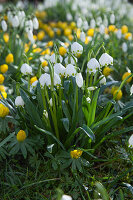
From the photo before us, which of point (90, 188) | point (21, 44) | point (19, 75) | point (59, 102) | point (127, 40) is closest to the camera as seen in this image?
point (90, 188)

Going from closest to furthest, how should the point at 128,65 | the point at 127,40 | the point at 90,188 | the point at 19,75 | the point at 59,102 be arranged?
the point at 90,188 → the point at 59,102 → the point at 19,75 → the point at 128,65 → the point at 127,40

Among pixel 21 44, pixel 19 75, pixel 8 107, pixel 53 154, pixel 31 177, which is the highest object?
pixel 21 44

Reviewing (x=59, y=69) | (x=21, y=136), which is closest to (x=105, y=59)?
(x=59, y=69)

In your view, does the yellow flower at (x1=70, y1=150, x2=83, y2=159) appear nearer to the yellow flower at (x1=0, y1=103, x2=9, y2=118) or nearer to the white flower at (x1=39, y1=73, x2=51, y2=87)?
the white flower at (x1=39, y1=73, x2=51, y2=87)

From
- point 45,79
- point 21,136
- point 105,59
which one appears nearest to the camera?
point 45,79

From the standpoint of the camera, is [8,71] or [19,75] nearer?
[19,75]

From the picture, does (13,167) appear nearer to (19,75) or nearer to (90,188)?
(90,188)

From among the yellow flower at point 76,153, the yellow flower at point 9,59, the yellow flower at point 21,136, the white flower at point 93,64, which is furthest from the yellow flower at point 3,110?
the yellow flower at point 9,59

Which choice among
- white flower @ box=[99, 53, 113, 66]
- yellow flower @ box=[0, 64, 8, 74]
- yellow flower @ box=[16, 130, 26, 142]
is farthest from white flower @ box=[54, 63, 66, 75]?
yellow flower @ box=[0, 64, 8, 74]

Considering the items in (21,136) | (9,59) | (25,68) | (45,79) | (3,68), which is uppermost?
(9,59)

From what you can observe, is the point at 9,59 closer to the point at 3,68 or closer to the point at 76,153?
the point at 3,68

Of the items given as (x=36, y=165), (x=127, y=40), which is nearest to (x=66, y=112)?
(x=36, y=165)
